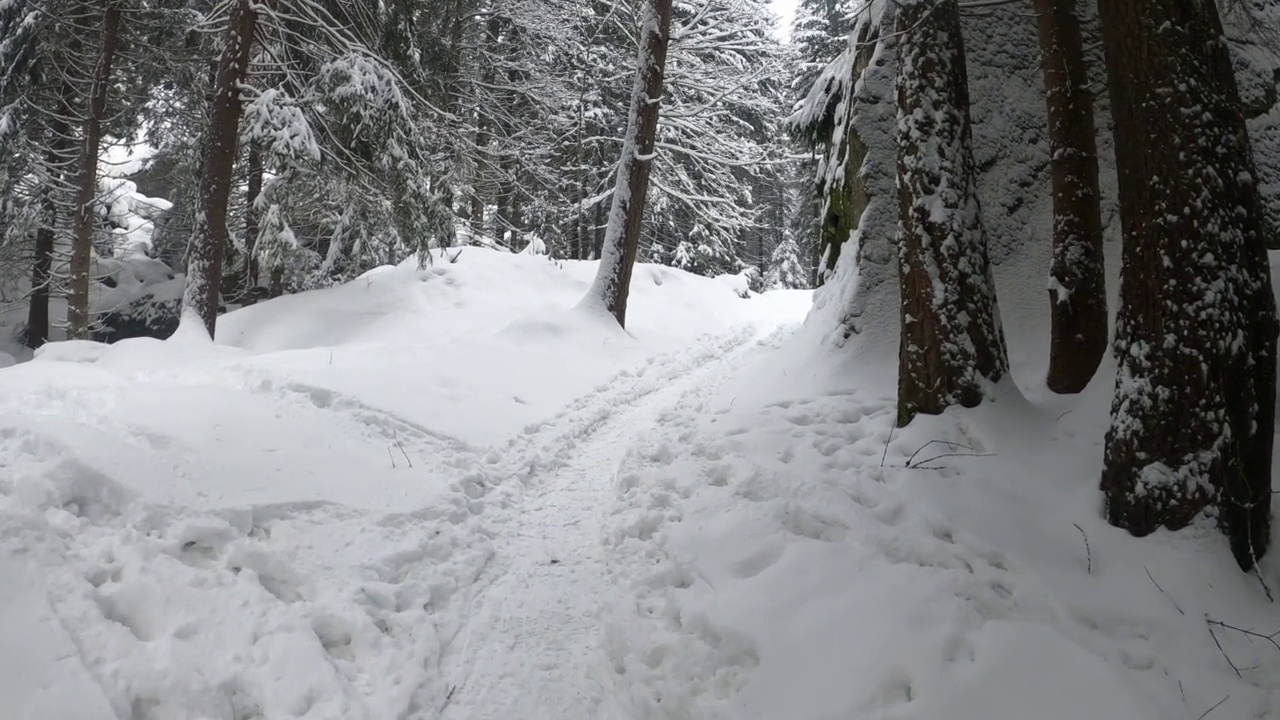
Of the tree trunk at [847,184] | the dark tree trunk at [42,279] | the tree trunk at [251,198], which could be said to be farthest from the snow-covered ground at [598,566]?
the dark tree trunk at [42,279]

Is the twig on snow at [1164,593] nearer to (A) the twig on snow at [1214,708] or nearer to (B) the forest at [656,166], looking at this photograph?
(B) the forest at [656,166]

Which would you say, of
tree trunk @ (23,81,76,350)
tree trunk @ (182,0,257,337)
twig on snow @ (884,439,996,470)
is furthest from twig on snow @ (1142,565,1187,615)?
tree trunk @ (23,81,76,350)

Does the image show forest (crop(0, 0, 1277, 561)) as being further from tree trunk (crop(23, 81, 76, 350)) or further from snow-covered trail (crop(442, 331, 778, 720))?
snow-covered trail (crop(442, 331, 778, 720))

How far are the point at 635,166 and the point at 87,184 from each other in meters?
8.74

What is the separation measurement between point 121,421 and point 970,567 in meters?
5.23

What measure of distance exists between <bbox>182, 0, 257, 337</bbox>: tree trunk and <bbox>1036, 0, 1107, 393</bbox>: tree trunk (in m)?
9.00

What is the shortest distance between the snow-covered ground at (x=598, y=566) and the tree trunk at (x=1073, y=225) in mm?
379

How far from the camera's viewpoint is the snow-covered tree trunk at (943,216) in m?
4.68

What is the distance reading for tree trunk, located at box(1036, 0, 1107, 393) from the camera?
203 inches

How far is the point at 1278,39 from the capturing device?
6293mm

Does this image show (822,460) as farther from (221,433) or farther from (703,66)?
(703,66)

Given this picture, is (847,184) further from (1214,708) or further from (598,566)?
(1214,708)

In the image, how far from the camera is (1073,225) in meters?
5.17

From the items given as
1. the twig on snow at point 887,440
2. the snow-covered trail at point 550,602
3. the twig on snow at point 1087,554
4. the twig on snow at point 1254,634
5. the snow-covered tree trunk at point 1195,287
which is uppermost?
the snow-covered tree trunk at point 1195,287
